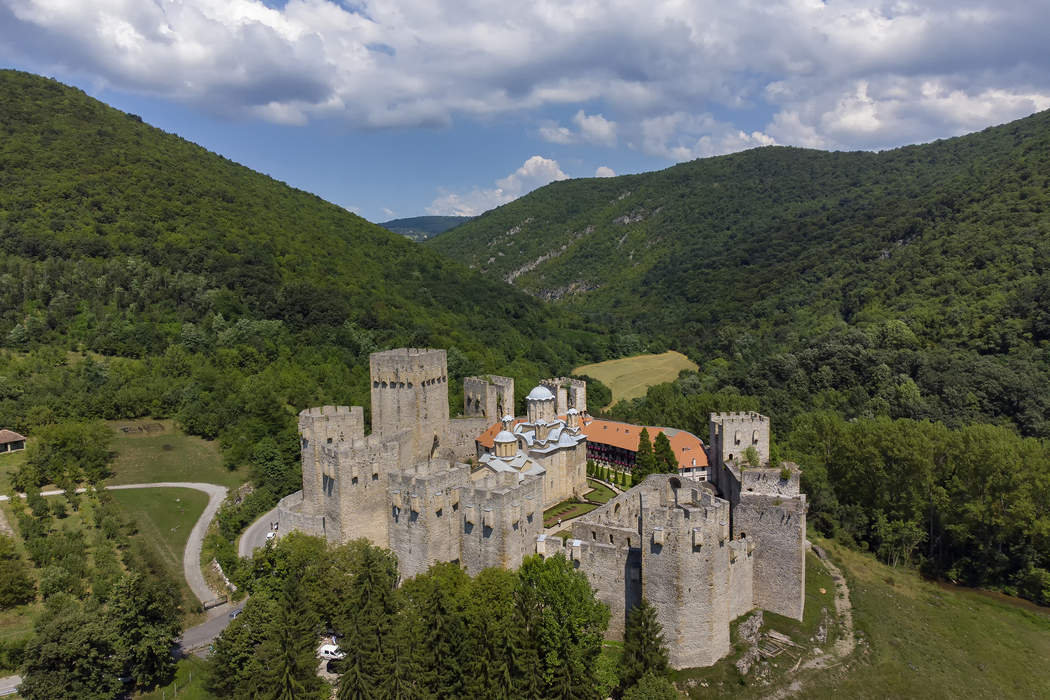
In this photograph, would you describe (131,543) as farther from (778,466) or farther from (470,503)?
(778,466)

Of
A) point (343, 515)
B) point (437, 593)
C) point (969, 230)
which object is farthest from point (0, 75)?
point (969, 230)

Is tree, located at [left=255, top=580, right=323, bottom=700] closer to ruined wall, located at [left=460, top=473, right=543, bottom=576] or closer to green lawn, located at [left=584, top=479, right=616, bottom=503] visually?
Result: ruined wall, located at [left=460, top=473, right=543, bottom=576]

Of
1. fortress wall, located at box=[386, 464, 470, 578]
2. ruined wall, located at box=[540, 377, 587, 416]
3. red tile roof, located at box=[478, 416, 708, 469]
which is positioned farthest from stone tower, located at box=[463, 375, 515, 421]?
fortress wall, located at box=[386, 464, 470, 578]

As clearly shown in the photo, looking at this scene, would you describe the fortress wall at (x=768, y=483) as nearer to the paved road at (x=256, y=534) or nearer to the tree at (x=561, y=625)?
the tree at (x=561, y=625)

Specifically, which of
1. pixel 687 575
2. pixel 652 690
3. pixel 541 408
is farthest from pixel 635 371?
pixel 652 690

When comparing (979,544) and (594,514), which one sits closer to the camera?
(594,514)
